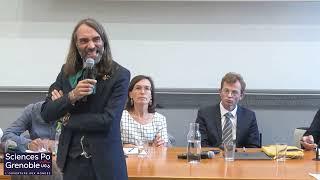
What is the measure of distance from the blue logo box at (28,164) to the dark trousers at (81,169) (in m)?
0.56

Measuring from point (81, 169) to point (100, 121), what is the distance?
24 cm

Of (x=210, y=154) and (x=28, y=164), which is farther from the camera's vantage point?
(x=210, y=154)

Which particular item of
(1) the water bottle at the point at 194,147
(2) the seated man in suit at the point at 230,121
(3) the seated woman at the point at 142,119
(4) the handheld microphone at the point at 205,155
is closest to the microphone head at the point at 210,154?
(4) the handheld microphone at the point at 205,155

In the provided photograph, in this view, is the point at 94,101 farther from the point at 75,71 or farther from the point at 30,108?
the point at 30,108

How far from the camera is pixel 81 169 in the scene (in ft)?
7.23

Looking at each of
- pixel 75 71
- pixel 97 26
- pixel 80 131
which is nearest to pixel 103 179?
pixel 80 131

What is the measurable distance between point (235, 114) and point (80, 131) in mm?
2146

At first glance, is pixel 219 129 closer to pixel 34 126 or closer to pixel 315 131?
pixel 315 131

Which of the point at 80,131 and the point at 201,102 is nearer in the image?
the point at 80,131

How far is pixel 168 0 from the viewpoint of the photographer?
4750mm

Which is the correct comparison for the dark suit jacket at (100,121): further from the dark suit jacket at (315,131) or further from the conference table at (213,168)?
the dark suit jacket at (315,131)

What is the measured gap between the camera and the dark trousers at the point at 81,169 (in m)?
2.20

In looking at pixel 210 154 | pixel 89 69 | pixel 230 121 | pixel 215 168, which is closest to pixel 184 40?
pixel 230 121

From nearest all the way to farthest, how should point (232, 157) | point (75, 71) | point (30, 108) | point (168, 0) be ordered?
1. point (75, 71)
2. point (232, 157)
3. point (30, 108)
4. point (168, 0)
